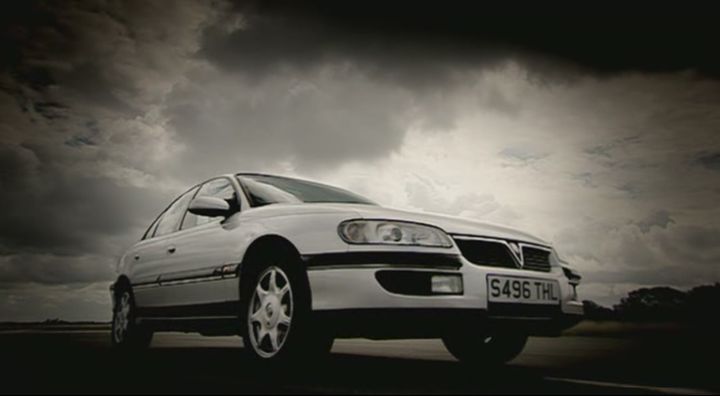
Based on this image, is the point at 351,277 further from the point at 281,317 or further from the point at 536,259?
the point at 536,259

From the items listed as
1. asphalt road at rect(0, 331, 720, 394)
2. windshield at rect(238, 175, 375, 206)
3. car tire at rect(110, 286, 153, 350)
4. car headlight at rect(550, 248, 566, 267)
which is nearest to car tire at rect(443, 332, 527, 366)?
asphalt road at rect(0, 331, 720, 394)

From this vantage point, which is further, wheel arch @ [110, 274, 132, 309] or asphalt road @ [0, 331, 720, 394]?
wheel arch @ [110, 274, 132, 309]

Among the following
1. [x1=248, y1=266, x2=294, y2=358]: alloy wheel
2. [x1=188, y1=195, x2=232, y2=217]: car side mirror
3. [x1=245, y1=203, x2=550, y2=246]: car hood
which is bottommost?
[x1=248, y1=266, x2=294, y2=358]: alloy wheel

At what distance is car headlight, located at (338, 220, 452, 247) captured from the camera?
4656mm

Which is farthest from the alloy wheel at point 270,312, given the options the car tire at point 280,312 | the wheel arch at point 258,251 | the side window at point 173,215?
the side window at point 173,215

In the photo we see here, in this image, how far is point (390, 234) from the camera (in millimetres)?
4672

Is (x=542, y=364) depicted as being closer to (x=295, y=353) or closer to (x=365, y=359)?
(x=365, y=359)

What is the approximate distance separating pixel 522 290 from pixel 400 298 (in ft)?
3.05

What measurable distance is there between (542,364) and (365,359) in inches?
57.3

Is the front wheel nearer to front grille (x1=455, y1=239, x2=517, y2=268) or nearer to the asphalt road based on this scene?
the asphalt road

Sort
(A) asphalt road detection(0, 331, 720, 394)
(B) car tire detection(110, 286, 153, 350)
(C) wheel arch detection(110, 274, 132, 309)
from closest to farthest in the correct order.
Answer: (A) asphalt road detection(0, 331, 720, 394)
(B) car tire detection(110, 286, 153, 350)
(C) wheel arch detection(110, 274, 132, 309)

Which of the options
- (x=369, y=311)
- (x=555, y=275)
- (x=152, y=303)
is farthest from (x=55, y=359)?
(x=555, y=275)

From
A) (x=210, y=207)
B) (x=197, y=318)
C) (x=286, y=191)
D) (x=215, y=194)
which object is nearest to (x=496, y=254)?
(x=286, y=191)

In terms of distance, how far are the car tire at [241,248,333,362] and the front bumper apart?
0.13m
